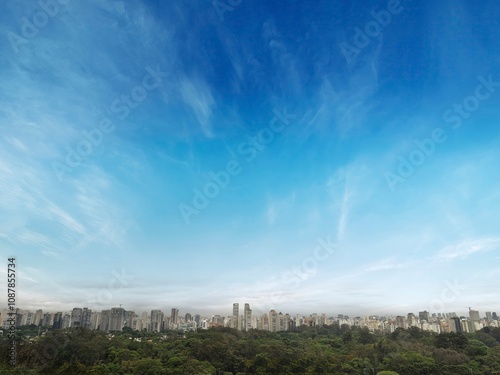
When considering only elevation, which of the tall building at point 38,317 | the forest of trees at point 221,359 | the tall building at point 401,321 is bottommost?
the forest of trees at point 221,359

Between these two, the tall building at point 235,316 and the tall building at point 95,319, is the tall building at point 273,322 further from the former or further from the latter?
the tall building at point 95,319

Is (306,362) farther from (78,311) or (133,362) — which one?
(78,311)

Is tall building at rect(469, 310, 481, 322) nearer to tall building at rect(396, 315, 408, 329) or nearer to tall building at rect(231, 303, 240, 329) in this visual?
tall building at rect(396, 315, 408, 329)

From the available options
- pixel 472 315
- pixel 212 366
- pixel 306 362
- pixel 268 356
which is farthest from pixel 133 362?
pixel 472 315

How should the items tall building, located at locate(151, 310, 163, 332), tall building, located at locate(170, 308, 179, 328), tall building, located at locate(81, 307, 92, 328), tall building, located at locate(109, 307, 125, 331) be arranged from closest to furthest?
tall building, located at locate(81, 307, 92, 328), tall building, located at locate(109, 307, 125, 331), tall building, located at locate(151, 310, 163, 332), tall building, located at locate(170, 308, 179, 328)

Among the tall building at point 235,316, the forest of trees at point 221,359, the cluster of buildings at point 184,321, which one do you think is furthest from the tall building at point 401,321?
the forest of trees at point 221,359

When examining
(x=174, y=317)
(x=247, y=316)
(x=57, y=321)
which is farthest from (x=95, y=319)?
(x=247, y=316)

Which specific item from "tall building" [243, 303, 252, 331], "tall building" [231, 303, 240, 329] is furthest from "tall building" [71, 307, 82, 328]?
"tall building" [243, 303, 252, 331]

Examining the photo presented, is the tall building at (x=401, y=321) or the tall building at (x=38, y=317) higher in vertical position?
the tall building at (x=38, y=317)
